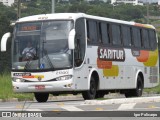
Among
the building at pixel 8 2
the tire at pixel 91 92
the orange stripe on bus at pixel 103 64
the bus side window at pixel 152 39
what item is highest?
the building at pixel 8 2

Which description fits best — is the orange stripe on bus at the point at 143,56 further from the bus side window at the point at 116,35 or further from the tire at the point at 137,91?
the bus side window at the point at 116,35

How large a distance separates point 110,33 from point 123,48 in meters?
1.47

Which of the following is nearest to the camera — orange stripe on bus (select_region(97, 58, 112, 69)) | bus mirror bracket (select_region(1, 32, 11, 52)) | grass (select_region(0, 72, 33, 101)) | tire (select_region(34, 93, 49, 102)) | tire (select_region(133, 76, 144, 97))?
bus mirror bracket (select_region(1, 32, 11, 52))

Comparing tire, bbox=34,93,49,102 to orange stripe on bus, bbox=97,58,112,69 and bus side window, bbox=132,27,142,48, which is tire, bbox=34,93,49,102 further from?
bus side window, bbox=132,27,142,48

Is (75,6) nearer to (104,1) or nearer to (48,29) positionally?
(104,1)

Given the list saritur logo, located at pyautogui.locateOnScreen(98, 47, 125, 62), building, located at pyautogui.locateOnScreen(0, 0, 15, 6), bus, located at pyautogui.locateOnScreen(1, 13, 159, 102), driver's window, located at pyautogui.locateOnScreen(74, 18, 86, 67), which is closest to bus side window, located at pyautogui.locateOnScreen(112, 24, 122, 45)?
bus, located at pyautogui.locateOnScreen(1, 13, 159, 102)

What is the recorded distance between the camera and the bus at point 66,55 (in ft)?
76.5

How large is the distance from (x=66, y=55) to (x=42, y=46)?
3.15 feet

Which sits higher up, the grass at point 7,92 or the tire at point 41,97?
the tire at point 41,97

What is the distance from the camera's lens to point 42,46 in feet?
77.2

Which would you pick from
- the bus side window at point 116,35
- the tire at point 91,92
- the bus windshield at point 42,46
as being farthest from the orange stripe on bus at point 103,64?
the bus windshield at point 42,46

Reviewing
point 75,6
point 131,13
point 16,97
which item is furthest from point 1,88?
point 131,13

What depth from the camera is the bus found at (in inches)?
918

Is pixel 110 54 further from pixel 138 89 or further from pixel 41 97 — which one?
pixel 138 89
